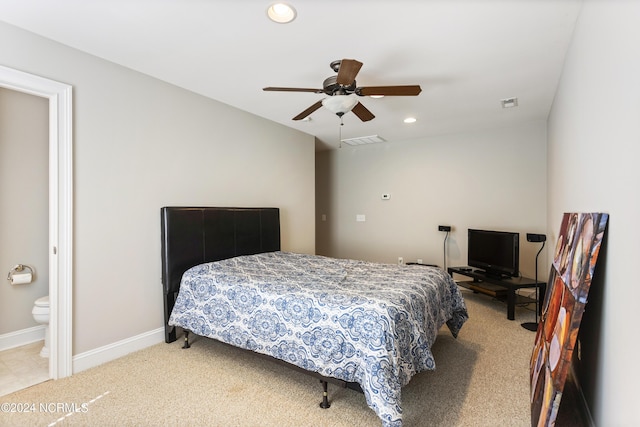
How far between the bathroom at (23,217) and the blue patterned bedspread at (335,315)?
149 centimetres

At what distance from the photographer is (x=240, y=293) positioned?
2459 mm

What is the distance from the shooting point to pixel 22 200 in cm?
299

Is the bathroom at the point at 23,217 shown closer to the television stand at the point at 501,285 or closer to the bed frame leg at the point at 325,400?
the bed frame leg at the point at 325,400

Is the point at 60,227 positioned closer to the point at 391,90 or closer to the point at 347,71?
the point at 347,71

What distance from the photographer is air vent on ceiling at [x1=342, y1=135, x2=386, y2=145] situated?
16.9 feet

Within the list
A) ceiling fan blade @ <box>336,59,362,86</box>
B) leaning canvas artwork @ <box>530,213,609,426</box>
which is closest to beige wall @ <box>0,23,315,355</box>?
ceiling fan blade @ <box>336,59,362,86</box>

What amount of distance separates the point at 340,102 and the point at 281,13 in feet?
2.35

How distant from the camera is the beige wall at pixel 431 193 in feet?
14.3

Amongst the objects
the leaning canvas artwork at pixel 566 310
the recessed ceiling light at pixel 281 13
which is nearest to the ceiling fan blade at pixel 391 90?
the recessed ceiling light at pixel 281 13

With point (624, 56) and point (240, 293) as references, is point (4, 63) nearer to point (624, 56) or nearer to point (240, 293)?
point (240, 293)

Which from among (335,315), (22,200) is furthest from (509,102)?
(22,200)

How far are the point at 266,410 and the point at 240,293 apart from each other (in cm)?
84

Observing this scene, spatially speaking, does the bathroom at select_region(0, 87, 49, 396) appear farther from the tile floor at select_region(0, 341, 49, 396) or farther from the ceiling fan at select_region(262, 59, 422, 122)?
the ceiling fan at select_region(262, 59, 422, 122)

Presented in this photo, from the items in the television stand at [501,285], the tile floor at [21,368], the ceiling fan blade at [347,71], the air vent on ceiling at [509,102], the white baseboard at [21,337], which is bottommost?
the tile floor at [21,368]
